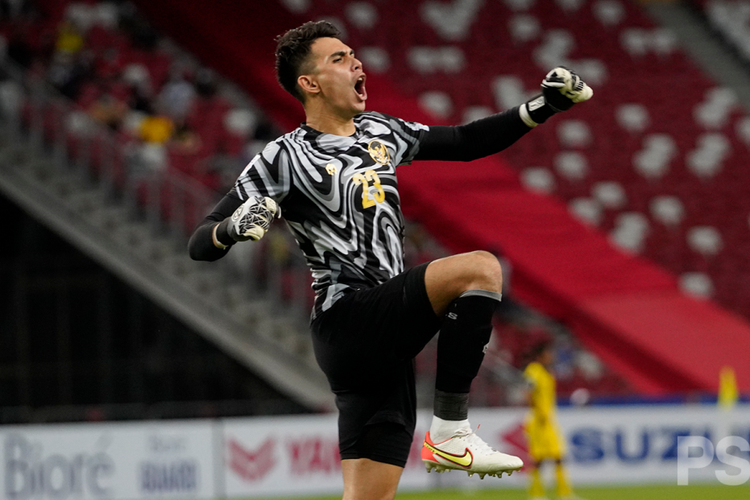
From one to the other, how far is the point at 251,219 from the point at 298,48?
3.34ft

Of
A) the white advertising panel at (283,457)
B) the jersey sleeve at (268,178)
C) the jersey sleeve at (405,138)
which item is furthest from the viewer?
the white advertising panel at (283,457)

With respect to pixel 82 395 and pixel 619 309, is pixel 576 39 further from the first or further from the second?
pixel 82 395

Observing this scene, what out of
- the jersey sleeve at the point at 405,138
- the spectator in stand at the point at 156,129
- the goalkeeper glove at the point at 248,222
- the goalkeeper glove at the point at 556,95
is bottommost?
the goalkeeper glove at the point at 248,222

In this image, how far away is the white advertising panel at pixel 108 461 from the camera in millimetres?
13172

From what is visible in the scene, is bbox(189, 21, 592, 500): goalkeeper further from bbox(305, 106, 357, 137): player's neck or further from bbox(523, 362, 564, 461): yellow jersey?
bbox(523, 362, 564, 461): yellow jersey

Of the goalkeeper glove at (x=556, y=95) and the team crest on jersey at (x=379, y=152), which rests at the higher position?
the goalkeeper glove at (x=556, y=95)

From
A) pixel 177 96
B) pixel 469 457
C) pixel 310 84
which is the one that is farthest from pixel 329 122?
pixel 177 96

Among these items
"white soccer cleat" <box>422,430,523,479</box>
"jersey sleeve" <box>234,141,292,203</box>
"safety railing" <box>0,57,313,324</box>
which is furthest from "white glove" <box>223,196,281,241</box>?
"safety railing" <box>0,57,313,324</box>

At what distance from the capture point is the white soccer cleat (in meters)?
4.30

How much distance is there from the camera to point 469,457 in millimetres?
4336

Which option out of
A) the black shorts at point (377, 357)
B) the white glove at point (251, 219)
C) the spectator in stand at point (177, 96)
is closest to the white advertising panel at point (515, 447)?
the spectator in stand at point (177, 96)

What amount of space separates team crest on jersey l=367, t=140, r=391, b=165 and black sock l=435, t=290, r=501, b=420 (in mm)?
766
